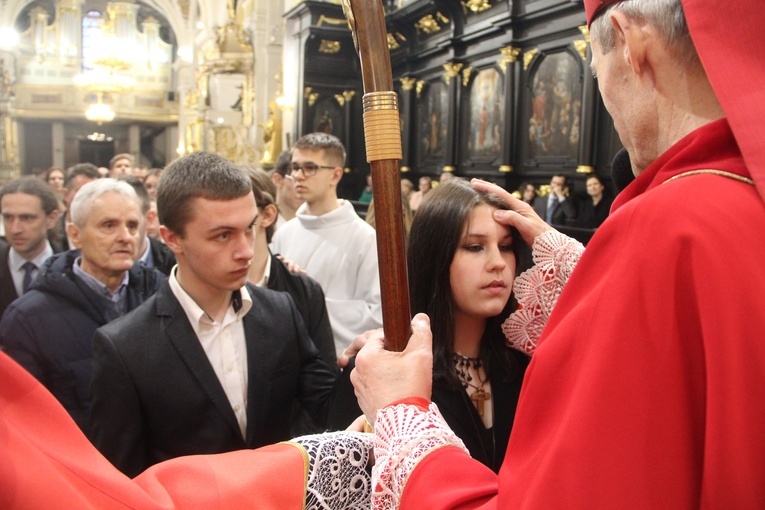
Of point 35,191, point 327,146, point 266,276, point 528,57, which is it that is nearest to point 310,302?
point 266,276

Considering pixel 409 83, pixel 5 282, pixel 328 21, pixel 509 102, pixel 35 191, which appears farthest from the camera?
pixel 328 21

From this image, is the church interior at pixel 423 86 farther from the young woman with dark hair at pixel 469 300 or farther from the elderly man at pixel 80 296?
the young woman with dark hair at pixel 469 300

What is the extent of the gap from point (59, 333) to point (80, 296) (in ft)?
0.64

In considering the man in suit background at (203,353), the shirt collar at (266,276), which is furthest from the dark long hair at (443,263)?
the shirt collar at (266,276)

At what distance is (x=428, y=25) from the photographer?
12484mm

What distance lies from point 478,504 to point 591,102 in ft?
28.4

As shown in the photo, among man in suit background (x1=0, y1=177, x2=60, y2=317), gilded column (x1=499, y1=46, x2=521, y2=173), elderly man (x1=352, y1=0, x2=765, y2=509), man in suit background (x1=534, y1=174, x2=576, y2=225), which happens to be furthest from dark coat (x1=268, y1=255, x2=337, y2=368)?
gilded column (x1=499, y1=46, x2=521, y2=173)

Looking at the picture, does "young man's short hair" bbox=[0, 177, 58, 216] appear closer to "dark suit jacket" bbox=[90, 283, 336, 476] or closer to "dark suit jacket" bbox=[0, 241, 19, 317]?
"dark suit jacket" bbox=[0, 241, 19, 317]

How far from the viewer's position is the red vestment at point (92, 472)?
0.90 m

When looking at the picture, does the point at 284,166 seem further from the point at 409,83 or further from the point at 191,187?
the point at 409,83

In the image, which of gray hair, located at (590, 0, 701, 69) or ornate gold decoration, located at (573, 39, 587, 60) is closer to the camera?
gray hair, located at (590, 0, 701, 69)

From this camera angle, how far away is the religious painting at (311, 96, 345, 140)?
14.4 m

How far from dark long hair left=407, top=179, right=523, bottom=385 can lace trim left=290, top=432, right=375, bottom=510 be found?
588 millimetres

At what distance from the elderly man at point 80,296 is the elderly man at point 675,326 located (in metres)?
2.04
